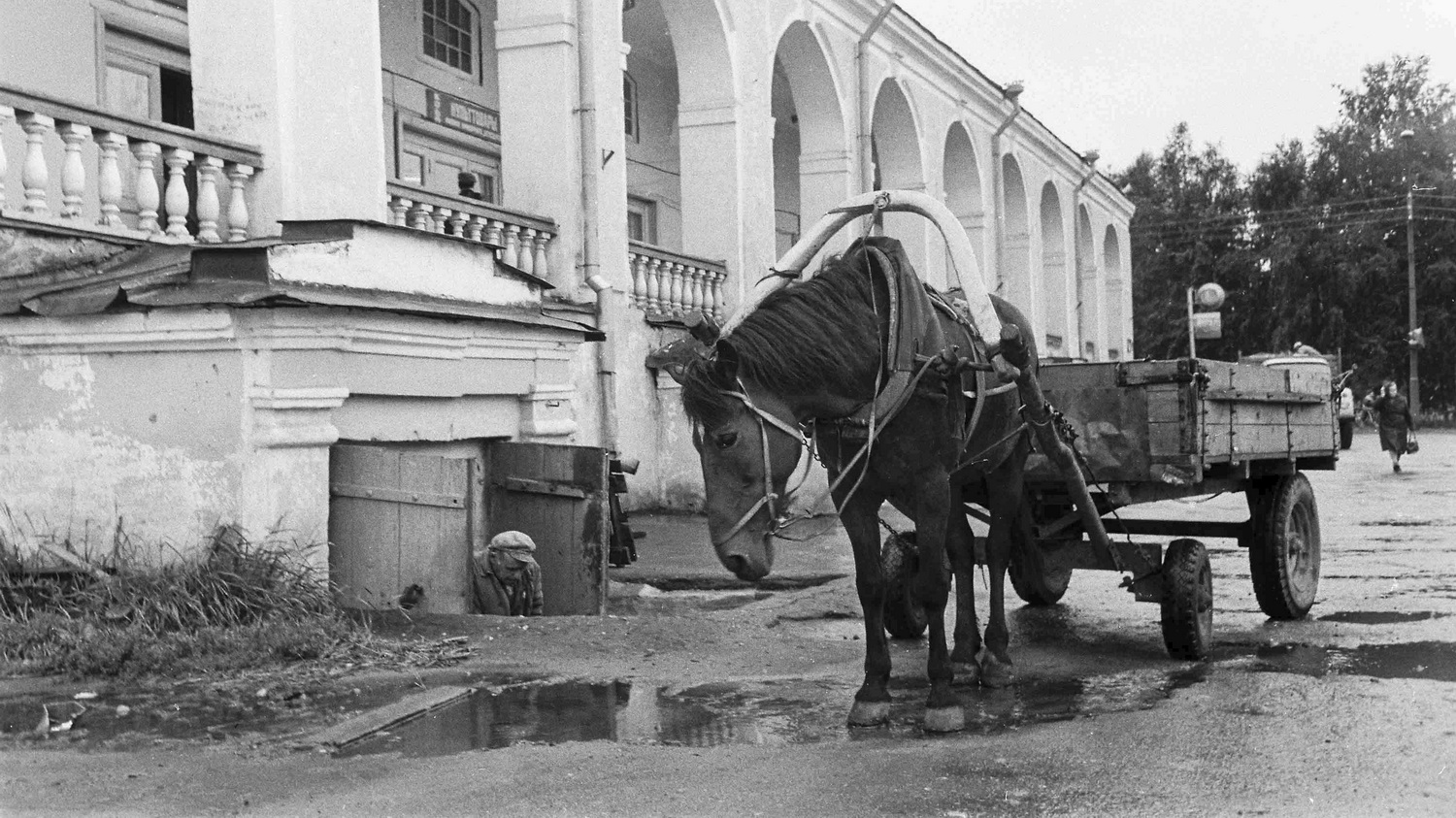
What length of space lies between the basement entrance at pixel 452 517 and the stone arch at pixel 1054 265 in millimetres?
23690

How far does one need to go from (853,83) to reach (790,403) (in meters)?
14.6

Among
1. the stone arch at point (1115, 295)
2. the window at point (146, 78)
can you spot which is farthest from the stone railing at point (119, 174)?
the stone arch at point (1115, 295)

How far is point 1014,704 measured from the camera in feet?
18.6

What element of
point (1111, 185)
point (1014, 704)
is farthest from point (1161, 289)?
point (1014, 704)

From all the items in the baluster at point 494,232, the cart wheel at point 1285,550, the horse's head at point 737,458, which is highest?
the baluster at point 494,232

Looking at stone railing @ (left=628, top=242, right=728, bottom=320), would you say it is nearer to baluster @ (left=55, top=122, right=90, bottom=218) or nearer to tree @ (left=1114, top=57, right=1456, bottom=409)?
baluster @ (left=55, top=122, right=90, bottom=218)

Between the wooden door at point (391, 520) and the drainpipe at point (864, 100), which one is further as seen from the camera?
the drainpipe at point (864, 100)

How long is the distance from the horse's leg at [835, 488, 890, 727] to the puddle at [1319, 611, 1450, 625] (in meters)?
3.73

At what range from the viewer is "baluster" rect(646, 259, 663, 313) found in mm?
14328

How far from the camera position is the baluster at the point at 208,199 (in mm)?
8062

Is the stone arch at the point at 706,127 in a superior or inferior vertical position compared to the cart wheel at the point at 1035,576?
superior

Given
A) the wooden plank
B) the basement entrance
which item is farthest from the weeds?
the wooden plank

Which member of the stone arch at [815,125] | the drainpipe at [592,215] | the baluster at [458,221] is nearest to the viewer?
the baluster at [458,221]

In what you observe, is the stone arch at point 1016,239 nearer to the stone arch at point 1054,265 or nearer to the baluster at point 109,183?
the stone arch at point 1054,265
